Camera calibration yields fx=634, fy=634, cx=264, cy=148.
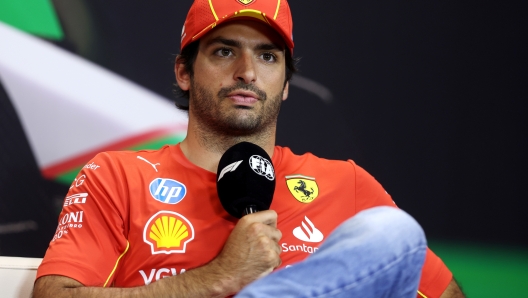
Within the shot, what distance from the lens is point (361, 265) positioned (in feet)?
2.75

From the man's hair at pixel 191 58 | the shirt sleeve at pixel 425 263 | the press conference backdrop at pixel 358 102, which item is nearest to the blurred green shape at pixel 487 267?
the press conference backdrop at pixel 358 102

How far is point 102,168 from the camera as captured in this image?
4.49ft

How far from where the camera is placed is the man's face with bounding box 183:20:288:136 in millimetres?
1415

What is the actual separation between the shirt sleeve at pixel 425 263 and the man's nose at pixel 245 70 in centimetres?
36

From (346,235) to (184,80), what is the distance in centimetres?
85

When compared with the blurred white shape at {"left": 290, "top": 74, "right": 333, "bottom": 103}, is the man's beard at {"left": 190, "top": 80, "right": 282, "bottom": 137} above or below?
above

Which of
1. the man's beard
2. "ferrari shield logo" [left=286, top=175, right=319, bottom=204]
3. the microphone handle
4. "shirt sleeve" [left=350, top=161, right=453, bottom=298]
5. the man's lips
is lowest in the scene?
"shirt sleeve" [left=350, top=161, right=453, bottom=298]

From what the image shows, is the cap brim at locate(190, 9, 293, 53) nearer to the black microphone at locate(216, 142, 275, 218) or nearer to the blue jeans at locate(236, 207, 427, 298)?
the black microphone at locate(216, 142, 275, 218)

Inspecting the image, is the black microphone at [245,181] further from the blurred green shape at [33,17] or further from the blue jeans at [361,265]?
the blurred green shape at [33,17]

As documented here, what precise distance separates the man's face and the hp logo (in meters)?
0.17

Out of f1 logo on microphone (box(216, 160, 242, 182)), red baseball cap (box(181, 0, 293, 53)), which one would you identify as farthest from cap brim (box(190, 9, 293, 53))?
f1 logo on microphone (box(216, 160, 242, 182))

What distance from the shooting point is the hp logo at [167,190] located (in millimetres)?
1358

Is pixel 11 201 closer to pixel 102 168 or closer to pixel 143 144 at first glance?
pixel 143 144

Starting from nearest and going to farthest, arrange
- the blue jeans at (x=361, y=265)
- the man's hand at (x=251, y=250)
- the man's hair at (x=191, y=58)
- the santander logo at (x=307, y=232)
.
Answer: the blue jeans at (x=361, y=265) → the man's hand at (x=251, y=250) → the santander logo at (x=307, y=232) → the man's hair at (x=191, y=58)
